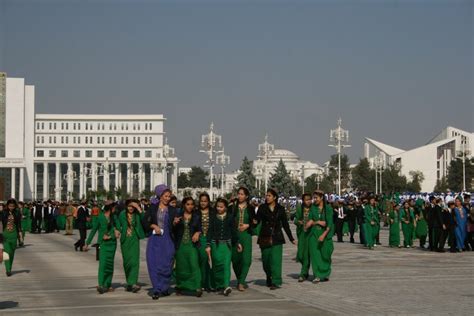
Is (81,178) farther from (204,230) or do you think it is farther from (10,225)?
(204,230)

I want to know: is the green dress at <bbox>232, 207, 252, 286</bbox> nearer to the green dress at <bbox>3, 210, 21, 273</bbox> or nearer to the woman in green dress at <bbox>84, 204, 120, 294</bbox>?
the woman in green dress at <bbox>84, 204, 120, 294</bbox>

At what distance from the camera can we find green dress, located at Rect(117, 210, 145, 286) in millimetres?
16016

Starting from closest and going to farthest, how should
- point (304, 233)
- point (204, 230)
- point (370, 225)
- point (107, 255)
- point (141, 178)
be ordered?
1. point (204, 230)
2. point (107, 255)
3. point (304, 233)
4. point (370, 225)
5. point (141, 178)

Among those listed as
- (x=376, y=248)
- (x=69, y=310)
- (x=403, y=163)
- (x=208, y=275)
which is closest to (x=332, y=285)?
(x=208, y=275)

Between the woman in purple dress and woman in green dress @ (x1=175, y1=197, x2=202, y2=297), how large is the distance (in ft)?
0.44

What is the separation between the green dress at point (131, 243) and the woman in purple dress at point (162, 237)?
51 cm

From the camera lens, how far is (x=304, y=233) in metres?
18.0

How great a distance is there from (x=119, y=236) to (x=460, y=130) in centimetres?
15742

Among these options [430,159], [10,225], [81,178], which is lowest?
[10,225]

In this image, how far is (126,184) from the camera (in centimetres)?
16712

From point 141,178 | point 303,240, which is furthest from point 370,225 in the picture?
point 141,178

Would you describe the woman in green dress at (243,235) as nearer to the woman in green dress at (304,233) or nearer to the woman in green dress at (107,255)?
the woman in green dress at (304,233)

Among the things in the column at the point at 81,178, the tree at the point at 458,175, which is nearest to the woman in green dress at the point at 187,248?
the tree at the point at 458,175

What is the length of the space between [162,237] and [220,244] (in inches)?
37.8
